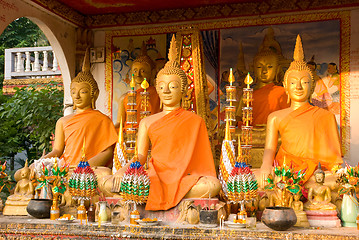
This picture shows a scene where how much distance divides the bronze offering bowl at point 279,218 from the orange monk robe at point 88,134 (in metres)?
3.38

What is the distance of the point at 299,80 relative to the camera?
771cm

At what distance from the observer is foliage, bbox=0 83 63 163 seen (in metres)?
12.2

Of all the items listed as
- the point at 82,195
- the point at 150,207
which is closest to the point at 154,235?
the point at 150,207

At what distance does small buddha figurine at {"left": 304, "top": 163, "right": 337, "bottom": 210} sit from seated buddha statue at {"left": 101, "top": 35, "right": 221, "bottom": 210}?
106 centimetres

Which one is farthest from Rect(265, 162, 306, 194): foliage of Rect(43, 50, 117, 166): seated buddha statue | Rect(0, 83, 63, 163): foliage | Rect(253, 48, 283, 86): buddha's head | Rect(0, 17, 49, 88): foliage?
Rect(0, 17, 49, 88): foliage

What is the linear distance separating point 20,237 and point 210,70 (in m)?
4.95

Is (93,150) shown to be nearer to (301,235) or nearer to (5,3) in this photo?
(5,3)

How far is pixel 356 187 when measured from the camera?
6414 millimetres

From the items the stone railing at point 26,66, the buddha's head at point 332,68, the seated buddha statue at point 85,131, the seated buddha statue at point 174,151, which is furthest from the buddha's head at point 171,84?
the stone railing at point 26,66

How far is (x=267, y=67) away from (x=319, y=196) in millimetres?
3484

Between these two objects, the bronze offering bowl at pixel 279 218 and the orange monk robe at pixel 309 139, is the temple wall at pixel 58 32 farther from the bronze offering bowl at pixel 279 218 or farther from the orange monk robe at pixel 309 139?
the bronze offering bowl at pixel 279 218

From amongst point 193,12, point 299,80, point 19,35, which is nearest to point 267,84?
point 299,80

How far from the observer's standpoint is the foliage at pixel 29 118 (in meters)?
12.2

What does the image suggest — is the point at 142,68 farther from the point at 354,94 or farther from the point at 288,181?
the point at 288,181
